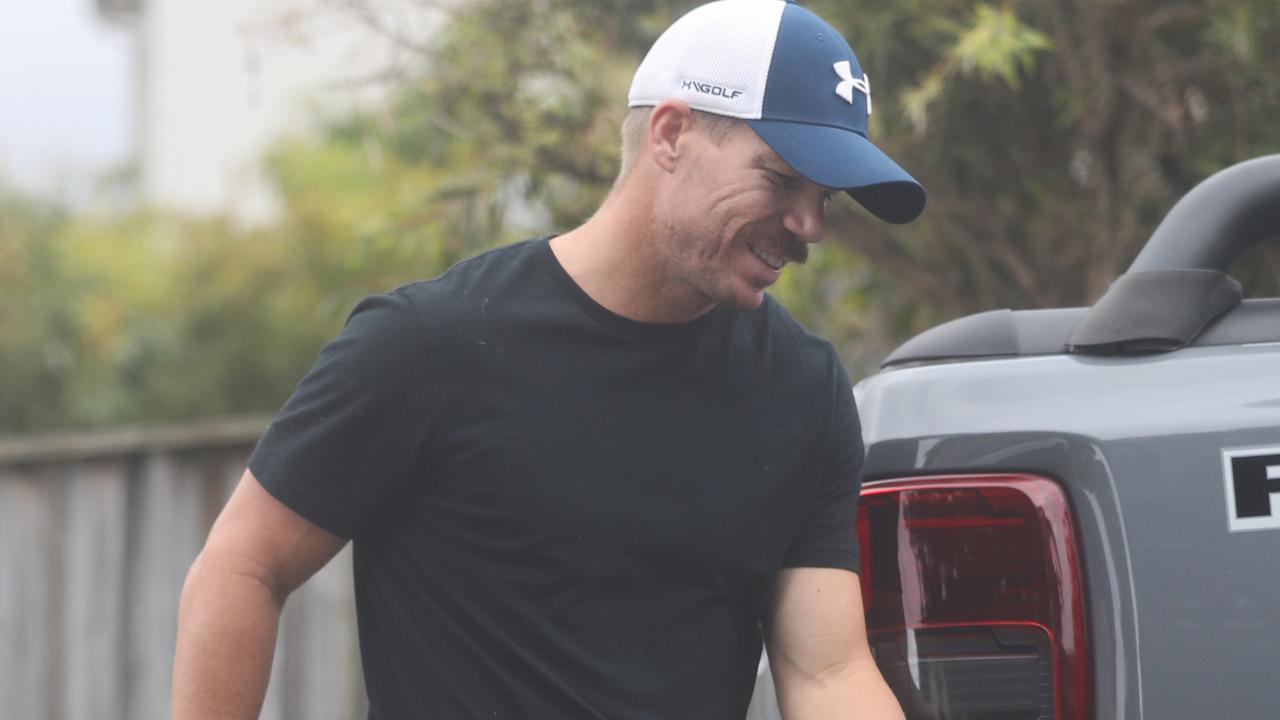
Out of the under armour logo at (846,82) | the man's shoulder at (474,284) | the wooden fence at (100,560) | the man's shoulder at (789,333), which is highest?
the under armour logo at (846,82)

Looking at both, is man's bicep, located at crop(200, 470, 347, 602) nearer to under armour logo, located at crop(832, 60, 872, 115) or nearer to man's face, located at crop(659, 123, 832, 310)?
man's face, located at crop(659, 123, 832, 310)

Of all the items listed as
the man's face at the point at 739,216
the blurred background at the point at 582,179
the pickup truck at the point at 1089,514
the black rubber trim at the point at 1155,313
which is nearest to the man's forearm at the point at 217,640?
the man's face at the point at 739,216

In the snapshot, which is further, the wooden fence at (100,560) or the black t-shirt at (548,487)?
the wooden fence at (100,560)

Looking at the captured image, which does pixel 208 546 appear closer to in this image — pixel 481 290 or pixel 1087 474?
pixel 481 290

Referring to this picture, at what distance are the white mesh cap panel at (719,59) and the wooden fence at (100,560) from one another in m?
4.98

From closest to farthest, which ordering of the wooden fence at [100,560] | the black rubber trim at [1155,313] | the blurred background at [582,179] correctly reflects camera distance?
1. the black rubber trim at [1155,313]
2. the blurred background at [582,179]
3. the wooden fence at [100,560]

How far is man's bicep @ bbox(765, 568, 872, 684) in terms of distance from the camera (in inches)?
84.7

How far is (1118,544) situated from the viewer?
187 cm

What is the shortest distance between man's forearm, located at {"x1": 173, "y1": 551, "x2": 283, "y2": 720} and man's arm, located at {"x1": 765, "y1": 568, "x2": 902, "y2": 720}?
71cm

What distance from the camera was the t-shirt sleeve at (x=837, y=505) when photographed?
7.07 feet

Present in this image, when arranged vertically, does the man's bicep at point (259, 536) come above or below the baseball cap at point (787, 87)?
below

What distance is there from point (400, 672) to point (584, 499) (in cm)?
34

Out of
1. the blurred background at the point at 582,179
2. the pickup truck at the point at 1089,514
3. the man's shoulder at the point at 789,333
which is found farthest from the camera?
the blurred background at the point at 582,179

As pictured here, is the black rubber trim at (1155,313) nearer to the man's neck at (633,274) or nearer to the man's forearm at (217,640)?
the man's neck at (633,274)
